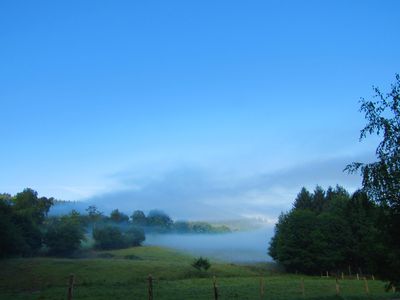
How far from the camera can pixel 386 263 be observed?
1861 centimetres

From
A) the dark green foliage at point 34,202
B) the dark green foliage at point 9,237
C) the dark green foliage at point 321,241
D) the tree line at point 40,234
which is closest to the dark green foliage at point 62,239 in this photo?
the tree line at point 40,234

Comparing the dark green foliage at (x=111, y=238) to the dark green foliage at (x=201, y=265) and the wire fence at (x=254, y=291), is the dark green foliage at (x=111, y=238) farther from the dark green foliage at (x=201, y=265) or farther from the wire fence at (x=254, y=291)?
the wire fence at (x=254, y=291)

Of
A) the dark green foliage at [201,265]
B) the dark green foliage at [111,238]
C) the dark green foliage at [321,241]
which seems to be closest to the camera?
the dark green foliage at [201,265]

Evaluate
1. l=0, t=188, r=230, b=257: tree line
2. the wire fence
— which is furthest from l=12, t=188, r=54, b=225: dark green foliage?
the wire fence

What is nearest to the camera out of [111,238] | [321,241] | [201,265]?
[201,265]

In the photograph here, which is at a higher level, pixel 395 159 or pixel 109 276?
pixel 395 159

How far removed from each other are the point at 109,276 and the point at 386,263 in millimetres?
61720

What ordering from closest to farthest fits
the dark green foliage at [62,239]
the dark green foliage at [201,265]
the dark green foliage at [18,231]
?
the dark green foliage at [201,265], the dark green foliage at [18,231], the dark green foliage at [62,239]

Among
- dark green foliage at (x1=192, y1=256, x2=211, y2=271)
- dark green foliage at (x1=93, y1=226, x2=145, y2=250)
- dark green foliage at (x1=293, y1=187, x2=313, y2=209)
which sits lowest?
dark green foliage at (x1=192, y1=256, x2=211, y2=271)

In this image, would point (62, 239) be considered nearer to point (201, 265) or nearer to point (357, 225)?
point (201, 265)

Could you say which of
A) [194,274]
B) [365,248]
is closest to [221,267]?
[194,274]

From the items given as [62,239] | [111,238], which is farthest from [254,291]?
[111,238]

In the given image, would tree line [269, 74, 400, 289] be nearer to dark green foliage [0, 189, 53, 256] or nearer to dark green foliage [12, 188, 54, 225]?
dark green foliage [0, 189, 53, 256]

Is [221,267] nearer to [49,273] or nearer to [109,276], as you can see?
[109,276]
